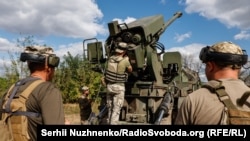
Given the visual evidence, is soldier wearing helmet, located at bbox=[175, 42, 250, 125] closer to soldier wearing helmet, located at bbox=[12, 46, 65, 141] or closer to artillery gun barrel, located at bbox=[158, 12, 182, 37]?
soldier wearing helmet, located at bbox=[12, 46, 65, 141]

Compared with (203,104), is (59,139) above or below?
below

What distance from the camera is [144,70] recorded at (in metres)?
9.43

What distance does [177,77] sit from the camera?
11008 millimetres

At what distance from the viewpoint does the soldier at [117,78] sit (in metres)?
8.80

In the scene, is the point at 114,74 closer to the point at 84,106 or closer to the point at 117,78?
the point at 117,78

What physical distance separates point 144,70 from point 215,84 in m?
6.58

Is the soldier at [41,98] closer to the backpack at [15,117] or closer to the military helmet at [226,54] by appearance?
the backpack at [15,117]

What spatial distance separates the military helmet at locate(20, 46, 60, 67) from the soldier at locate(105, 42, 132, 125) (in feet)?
16.9

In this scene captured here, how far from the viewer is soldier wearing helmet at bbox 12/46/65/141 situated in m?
3.32

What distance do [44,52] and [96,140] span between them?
1.10 m

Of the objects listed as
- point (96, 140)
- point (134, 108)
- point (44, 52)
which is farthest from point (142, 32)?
point (96, 140)

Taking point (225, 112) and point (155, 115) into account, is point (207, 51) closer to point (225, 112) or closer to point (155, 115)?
point (225, 112)

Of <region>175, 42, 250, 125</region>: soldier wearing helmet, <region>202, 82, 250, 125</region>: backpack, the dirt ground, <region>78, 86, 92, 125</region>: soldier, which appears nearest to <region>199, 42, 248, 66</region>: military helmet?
<region>175, 42, 250, 125</region>: soldier wearing helmet

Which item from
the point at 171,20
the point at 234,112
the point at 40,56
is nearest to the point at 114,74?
the point at 171,20
